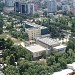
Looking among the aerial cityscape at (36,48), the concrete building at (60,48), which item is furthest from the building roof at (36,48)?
the concrete building at (60,48)

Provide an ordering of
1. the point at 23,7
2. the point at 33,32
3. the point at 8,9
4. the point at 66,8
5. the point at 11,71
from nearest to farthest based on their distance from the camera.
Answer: the point at 11,71
the point at 33,32
the point at 23,7
the point at 8,9
the point at 66,8

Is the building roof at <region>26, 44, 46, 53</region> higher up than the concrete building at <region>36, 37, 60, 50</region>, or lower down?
lower down

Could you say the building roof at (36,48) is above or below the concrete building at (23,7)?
below

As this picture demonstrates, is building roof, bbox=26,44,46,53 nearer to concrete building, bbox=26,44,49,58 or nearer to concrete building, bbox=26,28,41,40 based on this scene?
concrete building, bbox=26,44,49,58

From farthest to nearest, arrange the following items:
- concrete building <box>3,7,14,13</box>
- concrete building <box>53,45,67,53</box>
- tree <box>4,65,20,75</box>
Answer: concrete building <box>3,7,14,13</box> < concrete building <box>53,45,67,53</box> < tree <box>4,65,20,75</box>

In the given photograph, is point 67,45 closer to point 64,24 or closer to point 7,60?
point 7,60

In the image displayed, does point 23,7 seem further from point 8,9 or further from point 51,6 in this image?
point 51,6

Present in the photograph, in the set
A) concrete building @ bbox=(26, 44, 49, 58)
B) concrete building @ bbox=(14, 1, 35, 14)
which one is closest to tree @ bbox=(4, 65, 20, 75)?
concrete building @ bbox=(26, 44, 49, 58)

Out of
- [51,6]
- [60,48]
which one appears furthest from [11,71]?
[51,6]

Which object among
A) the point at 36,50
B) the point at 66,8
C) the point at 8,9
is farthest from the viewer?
the point at 66,8

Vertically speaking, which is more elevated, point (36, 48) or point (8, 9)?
point (8, 9)

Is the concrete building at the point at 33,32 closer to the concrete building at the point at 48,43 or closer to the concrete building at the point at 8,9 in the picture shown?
the concrete building at the point at 48,43
